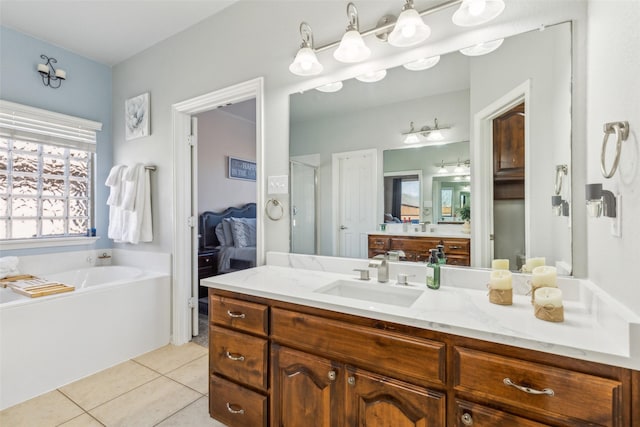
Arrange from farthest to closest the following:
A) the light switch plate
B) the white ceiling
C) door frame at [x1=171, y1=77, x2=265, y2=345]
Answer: door frame at [x1=171, y1=77, x2=265, y2=345] → the white ceiling → the light switch plate

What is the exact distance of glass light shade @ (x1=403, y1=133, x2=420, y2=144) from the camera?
159 cm

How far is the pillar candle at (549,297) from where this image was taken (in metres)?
0.96

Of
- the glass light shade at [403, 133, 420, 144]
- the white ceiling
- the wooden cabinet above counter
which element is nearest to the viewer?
the wooden cabinet above counter

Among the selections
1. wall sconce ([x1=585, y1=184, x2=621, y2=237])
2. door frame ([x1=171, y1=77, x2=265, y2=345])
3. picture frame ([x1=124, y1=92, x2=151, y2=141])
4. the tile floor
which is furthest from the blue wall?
wall sconce ([x1=585, y1=184, x2=621, y2=237])

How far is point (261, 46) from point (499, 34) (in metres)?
1.49

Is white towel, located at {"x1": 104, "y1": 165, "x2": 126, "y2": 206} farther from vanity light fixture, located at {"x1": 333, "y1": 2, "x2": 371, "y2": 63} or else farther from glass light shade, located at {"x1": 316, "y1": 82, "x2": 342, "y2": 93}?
vanity light fixture, located at {"x1": 333, "y1": 2, "x2": 371, "y2": 63}

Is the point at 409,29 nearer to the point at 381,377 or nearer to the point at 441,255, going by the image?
the point at 441,255

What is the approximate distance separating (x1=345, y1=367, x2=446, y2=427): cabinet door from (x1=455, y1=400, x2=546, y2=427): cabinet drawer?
50mm

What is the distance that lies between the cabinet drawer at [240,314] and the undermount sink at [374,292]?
284 millimetres

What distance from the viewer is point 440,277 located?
1.44 meters

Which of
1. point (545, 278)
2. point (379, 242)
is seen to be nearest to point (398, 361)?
point (545, 278)

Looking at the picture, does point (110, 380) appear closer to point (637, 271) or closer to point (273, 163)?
point (273, 163)

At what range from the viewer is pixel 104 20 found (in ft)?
8.15

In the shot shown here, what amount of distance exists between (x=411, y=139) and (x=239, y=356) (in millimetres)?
1415
